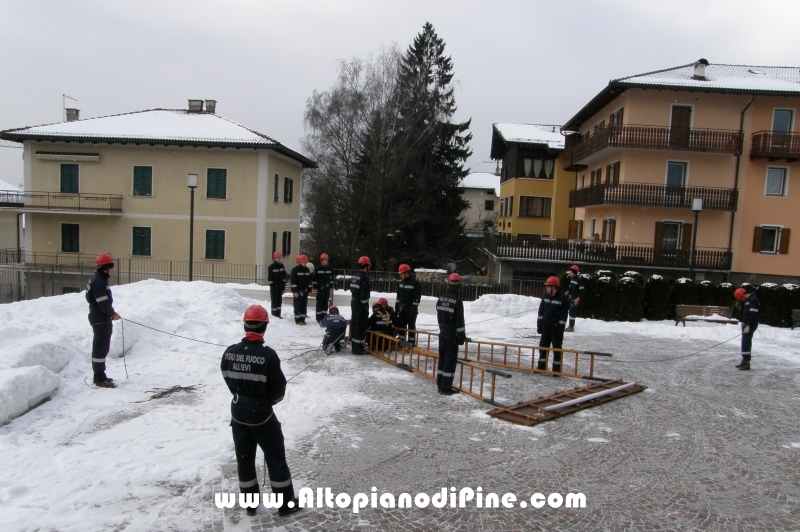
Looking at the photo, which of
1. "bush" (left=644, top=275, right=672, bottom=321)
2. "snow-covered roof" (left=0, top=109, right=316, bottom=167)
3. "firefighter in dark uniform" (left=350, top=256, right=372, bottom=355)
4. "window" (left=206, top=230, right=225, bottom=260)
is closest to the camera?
"firefighter in dark uniform" (left=350, top=256, right=372, bottom=355)

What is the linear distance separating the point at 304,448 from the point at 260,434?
6.19 ft

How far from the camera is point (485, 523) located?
16.8ft

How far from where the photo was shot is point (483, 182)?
68312 mm

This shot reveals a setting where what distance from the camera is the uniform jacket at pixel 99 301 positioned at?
8562mm

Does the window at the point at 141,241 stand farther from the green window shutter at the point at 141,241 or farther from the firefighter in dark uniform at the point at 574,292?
the firefighter in dark uniform at the point at 574,292

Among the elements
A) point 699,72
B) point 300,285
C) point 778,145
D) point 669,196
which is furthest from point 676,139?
point 300,285

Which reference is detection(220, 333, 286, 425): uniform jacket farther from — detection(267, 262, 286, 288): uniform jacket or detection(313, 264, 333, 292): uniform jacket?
detection(267, 262, 286, 288): uniform jacket

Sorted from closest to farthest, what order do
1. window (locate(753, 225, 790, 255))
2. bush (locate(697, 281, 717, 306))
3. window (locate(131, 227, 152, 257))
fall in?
bush (locate(697, 281, 717, 306)) → window (locate(753, 225, 790, 255)) → window (locate(131, 227, 152, 257))

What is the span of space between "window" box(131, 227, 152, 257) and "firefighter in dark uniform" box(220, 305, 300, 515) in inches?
1061

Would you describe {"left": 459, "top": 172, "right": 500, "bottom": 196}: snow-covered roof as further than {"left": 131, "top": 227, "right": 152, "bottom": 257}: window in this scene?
Yes

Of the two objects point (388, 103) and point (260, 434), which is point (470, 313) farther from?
point (388, 103)

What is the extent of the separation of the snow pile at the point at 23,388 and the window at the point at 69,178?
25171 mm

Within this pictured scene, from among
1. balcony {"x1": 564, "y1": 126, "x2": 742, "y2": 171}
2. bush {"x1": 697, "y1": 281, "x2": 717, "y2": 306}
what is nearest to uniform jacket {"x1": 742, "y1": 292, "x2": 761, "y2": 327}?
bush {"x1": 697, "y1": 281, "x2": 717, "y2": 306}

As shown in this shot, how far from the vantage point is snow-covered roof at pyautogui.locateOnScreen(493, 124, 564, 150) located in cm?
3975
